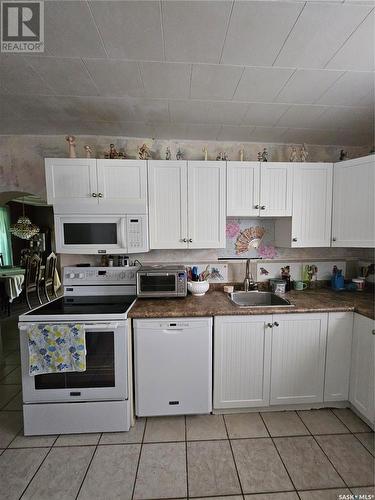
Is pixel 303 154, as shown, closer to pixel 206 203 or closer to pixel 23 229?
pixel 206 203

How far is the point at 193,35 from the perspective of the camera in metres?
1.21

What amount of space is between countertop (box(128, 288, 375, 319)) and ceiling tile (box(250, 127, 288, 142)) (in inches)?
63.0

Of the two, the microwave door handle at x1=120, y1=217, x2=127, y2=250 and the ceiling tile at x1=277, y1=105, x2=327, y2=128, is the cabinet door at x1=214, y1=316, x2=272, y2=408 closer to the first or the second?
the microwave door handle at x1=120, y1=217, x2=127, y2=250

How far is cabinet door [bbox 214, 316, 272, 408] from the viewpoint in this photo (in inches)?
72.7

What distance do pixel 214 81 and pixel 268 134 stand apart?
97 cm

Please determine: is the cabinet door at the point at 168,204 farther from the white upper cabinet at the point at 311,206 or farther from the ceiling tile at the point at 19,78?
the white upper cabinet at the point at 311,206

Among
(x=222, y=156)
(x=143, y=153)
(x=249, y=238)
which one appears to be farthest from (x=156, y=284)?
(x=222, y=156)

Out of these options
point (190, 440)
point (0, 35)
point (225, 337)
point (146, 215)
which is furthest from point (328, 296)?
point (0, 35)

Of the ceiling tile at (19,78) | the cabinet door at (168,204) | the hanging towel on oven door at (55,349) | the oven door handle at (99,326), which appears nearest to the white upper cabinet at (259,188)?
the cabinet door at (168,204)

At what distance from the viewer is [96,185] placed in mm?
2055

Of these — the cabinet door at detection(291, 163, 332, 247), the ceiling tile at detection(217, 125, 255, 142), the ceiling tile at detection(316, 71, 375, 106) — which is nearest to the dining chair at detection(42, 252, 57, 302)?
the ceiling tile at detection(217, 125, 255, 142)

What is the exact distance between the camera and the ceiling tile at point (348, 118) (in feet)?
6.29

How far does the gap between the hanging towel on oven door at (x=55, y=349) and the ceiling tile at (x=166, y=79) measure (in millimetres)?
1759

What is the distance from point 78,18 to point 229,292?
2.20m
